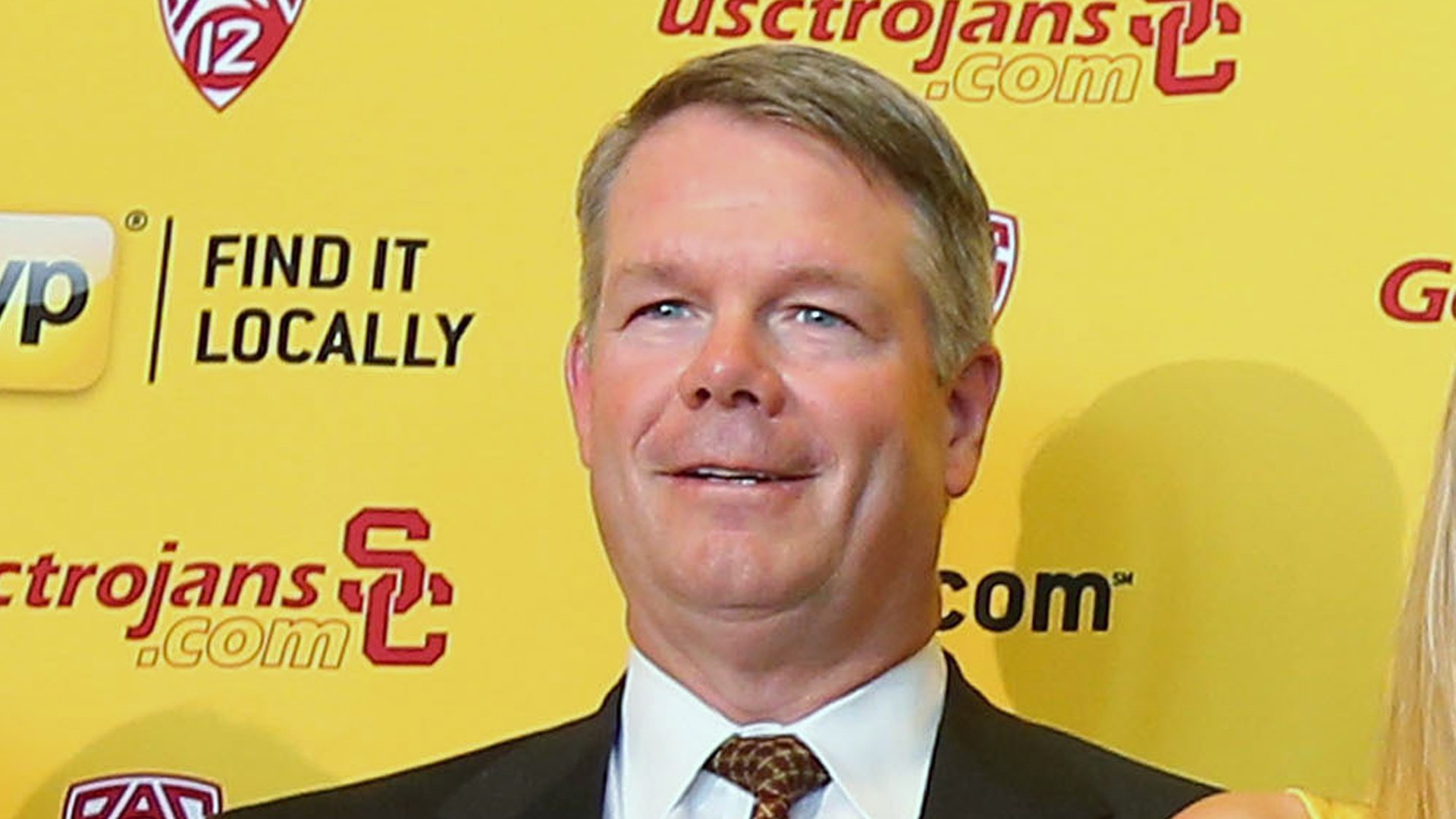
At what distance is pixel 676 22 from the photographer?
177cm

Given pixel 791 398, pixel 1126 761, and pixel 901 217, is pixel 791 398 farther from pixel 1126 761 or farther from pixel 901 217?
pixel 1126 761

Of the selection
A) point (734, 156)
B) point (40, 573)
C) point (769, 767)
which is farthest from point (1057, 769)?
point (40, 573)

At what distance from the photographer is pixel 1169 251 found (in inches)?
68.4

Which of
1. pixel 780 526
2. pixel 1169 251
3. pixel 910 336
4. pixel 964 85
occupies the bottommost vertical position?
pixel 780 526

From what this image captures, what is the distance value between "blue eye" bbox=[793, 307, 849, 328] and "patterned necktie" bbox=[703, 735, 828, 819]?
24 cm

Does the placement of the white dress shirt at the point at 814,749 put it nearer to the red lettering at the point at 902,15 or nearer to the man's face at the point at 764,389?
the man's face at the point at 764,389

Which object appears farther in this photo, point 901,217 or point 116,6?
point 116,6

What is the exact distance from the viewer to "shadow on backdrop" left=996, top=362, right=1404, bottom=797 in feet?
5.65

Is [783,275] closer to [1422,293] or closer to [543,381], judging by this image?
[543,381]

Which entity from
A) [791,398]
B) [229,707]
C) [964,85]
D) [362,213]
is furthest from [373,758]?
[964,85]

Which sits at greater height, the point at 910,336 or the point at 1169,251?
the point at 1169,251

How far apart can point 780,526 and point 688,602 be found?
69 millimetres

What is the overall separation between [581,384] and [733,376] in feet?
0.55

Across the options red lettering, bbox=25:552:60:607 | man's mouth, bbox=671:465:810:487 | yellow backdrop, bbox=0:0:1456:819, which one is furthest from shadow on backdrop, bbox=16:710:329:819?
man's mouth, bbox=671:465:810:487
